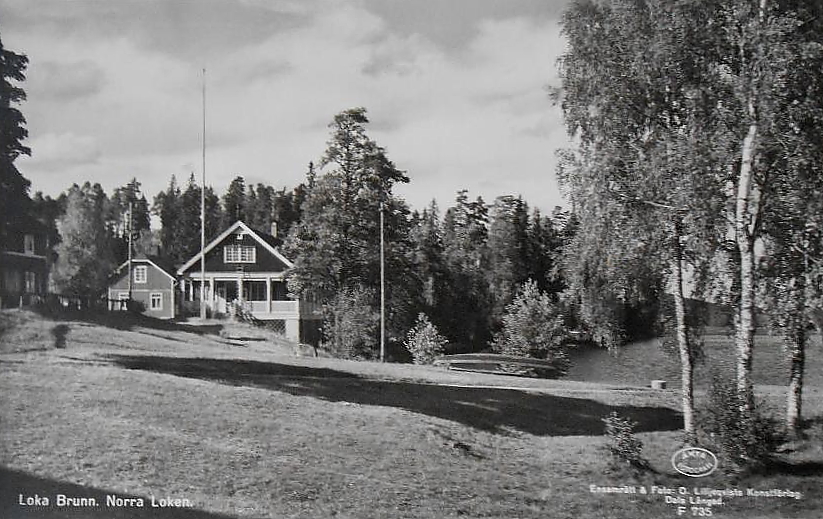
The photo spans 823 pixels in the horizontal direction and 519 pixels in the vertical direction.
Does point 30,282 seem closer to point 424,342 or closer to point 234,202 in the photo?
point 234,202

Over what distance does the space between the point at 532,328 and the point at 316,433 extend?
1987 millimetres

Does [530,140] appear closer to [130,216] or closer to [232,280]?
[232,280]

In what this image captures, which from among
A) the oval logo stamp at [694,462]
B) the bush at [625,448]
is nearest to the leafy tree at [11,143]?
the bush at [625,448]

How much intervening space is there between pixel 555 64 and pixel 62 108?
14.0 feet

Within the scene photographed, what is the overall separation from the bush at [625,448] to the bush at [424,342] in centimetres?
156

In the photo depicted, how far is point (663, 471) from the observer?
5.26m

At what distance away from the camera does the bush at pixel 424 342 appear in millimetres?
5992

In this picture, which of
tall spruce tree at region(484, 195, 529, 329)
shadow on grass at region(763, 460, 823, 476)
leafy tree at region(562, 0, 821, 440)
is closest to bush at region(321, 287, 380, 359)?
tall spruce tree at region(484, 195, 529, 329)

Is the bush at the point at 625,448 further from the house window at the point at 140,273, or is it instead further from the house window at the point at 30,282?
the house window at the point at 30,282

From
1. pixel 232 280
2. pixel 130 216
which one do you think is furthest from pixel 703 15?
pixel 130 216

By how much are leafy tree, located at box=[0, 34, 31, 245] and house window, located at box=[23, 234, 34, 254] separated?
0.13 metres

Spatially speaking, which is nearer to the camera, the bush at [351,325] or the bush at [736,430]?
the bush at [736,430]

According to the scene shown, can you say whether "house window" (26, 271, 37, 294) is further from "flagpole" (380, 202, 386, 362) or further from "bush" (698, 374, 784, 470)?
"bush" (698, 374, 784, 470)

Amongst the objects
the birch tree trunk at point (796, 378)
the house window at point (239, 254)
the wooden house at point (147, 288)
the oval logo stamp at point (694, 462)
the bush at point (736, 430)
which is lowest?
the oval logo stamp at point (694, 462)
